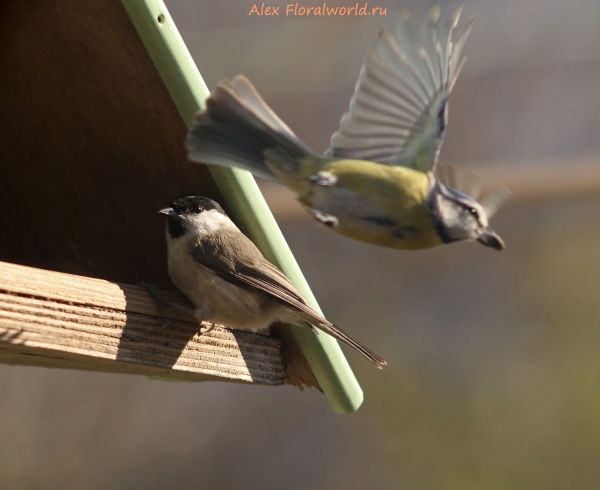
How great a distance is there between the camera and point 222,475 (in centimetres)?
411

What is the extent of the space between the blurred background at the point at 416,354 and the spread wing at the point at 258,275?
2112mm

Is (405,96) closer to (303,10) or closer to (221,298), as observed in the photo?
(221,298)

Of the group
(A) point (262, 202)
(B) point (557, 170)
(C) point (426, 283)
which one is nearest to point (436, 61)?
(A) point (262, 202)

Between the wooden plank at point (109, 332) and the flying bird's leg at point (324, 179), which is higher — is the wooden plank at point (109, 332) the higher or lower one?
the lower one

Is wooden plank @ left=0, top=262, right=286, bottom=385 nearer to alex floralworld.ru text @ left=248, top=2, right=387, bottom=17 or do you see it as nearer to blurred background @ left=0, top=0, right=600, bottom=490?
blurred background @ left=0, top=0, right=600, bottom=490

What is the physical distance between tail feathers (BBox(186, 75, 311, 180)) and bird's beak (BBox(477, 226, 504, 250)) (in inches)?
14.9

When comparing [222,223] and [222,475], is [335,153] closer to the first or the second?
[222,223]

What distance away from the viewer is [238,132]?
139 centimetres

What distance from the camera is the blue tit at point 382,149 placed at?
1241 millimetres

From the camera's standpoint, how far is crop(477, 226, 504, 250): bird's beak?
1186mm

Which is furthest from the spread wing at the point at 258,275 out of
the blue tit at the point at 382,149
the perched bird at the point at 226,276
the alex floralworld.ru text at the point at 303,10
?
the alex floralworld.ru text at the point at 303,10

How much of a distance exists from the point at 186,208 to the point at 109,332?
0.43 metres

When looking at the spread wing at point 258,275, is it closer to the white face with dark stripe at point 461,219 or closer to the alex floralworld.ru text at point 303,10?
the white face with dark stripe at point 461,219

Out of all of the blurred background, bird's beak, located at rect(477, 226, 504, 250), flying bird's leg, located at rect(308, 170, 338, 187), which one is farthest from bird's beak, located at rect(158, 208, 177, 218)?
the blurred background
